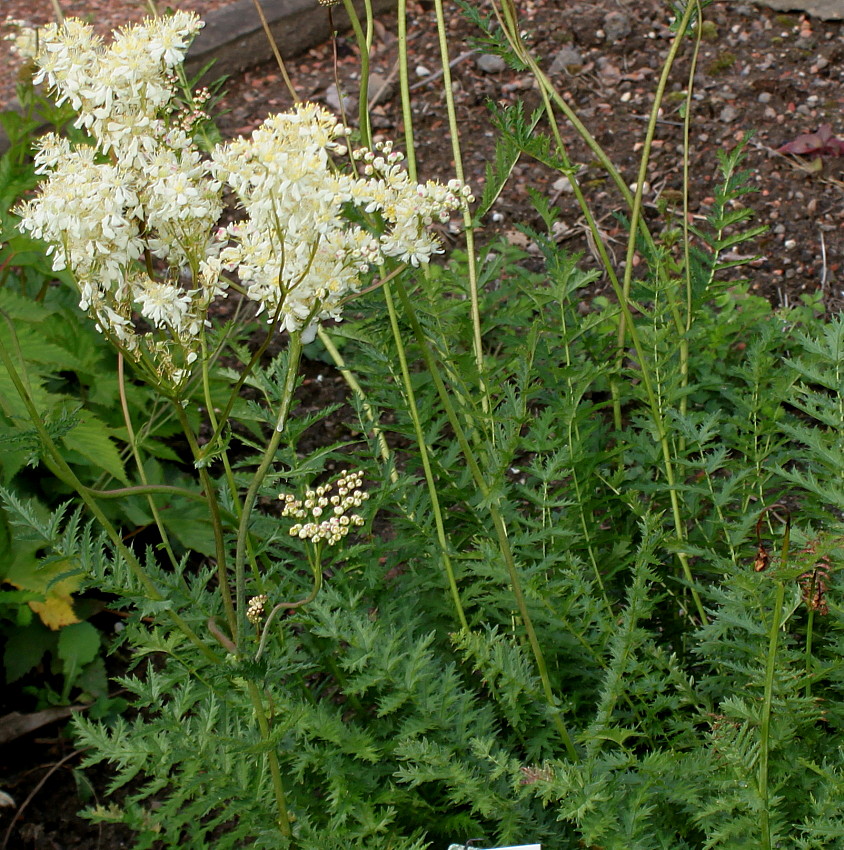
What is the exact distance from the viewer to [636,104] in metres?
4.18

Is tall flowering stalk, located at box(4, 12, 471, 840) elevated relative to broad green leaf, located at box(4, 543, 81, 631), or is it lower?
elevated

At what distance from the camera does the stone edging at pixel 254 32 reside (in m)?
4.44

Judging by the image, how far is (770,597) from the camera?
68.3 inches

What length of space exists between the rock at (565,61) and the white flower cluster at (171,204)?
3.35 metres

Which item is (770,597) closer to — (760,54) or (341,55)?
(760,54)

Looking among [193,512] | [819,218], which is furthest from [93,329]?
[819,218]

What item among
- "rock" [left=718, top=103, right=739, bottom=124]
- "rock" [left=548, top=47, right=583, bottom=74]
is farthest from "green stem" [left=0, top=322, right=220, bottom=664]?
"rock" [left=548, top=47, right=583, bottom=74]

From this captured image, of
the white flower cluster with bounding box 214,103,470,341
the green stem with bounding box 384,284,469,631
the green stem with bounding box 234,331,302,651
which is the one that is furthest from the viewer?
the green stem with bounding box 384,284,469,631

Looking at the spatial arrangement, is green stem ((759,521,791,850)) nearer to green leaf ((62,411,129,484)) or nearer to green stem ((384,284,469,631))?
green stem ((384,284,469,631))

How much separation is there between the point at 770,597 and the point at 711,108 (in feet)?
9.76

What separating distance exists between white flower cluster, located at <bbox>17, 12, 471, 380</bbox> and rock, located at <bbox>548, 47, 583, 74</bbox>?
3.35 m

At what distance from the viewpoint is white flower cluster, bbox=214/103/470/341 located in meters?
1.16

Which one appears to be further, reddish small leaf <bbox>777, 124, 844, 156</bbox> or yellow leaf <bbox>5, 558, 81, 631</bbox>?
reddish small leaf <bbox>777, 124, 844, 156</bbox>

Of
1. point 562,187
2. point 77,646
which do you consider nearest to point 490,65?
point 562,187
